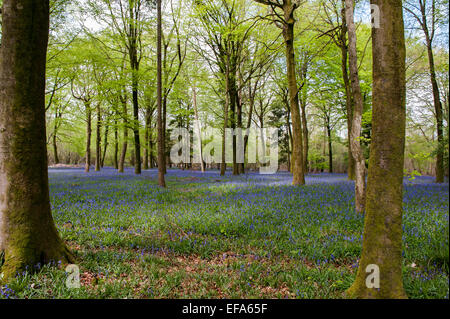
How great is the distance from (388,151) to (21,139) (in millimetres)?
4610

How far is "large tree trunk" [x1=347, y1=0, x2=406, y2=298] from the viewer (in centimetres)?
217

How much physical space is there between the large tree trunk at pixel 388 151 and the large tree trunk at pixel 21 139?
4265mm

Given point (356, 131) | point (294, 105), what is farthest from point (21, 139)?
point (294, 105)

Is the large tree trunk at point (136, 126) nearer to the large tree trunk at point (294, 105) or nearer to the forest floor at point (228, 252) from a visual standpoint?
the large tree trunk at point (294, 105)

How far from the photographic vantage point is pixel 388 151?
221 cm

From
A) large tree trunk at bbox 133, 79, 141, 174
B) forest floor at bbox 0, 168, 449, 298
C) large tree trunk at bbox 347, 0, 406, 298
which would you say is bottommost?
forest floor at bbox 0, 168, 449, 298

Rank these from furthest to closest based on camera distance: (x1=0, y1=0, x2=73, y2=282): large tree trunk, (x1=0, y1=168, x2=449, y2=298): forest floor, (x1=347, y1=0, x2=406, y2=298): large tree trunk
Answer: (x1=0, y1=0, x2=73, y2=282): large tree trunk
(x1=0, y1=168, x2=449, y2=298): forest floor
(x1=347, y1=0, x2=406, y2=298): large tree trunk

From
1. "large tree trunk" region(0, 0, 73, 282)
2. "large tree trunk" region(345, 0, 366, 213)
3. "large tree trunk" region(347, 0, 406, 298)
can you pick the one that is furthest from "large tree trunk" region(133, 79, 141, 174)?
"large tree trunk" region(347, 0, 406, 298)

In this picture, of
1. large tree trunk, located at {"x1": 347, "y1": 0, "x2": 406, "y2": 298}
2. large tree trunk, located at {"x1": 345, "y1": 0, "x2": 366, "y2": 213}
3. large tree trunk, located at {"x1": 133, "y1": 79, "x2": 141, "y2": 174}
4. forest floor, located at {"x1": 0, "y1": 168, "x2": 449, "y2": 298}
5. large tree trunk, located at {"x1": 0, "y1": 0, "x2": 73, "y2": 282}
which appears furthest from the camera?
large tree trunk, located at {"x1": 133, "y1": 79, "x2": 141, "y2": 174}

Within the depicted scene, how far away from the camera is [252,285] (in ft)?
9.41

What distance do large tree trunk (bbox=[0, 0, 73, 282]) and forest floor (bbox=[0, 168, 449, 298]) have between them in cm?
46

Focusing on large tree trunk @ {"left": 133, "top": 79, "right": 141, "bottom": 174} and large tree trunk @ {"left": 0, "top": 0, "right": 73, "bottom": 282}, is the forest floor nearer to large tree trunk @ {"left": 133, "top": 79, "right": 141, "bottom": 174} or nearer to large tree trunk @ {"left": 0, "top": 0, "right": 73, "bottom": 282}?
large tree trunk @ {"left": 0, "top": 0, "right": 73, "bottom": 282}
